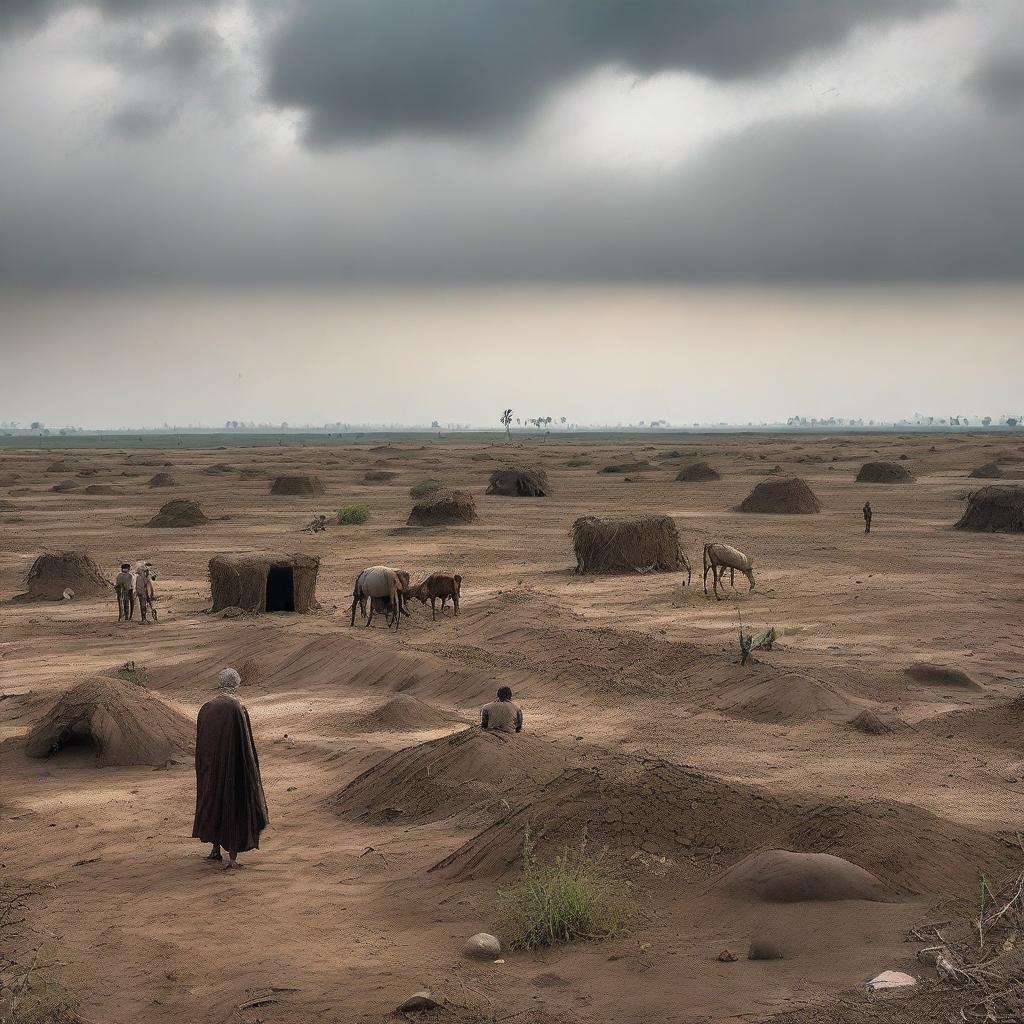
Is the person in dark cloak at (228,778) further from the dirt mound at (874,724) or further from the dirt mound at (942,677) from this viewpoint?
the dirt mound at (942,677)

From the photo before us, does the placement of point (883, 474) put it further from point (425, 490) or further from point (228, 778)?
point (228, 778)

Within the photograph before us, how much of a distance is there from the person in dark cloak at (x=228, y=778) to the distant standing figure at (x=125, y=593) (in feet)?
41.5

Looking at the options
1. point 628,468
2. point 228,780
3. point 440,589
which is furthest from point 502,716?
point 628,468

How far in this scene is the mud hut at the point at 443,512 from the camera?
38.4 meters

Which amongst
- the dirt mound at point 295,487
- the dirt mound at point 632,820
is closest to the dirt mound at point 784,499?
the dirt mound at point 295,487

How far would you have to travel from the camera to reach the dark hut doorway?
22750 mm

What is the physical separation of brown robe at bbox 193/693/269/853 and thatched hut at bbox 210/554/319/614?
1279 cm

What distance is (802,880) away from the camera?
8.45 meters

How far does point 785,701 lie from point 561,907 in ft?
25.2

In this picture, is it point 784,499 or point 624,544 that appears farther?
point 784,499

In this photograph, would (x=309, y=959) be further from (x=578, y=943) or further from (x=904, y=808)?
(x=904, y=808)

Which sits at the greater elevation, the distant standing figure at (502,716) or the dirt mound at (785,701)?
the distant standing figure at (502,716)

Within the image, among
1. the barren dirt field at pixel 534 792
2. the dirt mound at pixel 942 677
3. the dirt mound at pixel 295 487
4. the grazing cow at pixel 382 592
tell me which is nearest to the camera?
the barren dirt field at pixel 534 792

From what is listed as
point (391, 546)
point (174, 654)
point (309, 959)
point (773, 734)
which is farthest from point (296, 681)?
point (391, 546)
